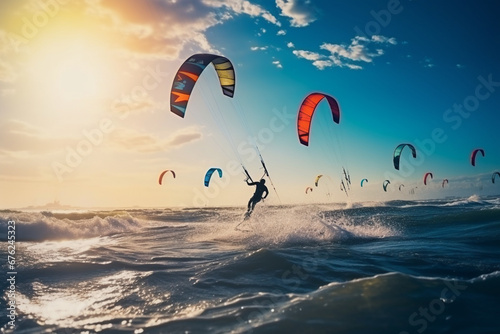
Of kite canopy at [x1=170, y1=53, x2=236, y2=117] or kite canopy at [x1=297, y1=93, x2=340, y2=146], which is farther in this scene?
kite canopy at [x1=297, y1=93, x2=340, y2=146]

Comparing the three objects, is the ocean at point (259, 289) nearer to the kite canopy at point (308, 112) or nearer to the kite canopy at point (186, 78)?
the kite canopy at point (186, 78)

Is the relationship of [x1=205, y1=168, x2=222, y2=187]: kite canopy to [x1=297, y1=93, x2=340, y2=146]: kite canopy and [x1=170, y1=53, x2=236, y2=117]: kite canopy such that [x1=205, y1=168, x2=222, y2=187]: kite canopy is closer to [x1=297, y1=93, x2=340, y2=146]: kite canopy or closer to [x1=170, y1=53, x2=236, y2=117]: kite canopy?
[x1=297, y1=93, x2=340, y2=146]: kite canopy

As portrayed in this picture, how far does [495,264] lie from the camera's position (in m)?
6.84

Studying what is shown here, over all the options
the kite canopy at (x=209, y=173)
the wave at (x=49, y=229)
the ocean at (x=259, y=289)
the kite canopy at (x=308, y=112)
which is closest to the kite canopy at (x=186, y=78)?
the kite canopy at (x=308, y=112)

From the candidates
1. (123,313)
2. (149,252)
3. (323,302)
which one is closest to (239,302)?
(323,302)

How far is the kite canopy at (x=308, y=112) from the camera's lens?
14.2 m

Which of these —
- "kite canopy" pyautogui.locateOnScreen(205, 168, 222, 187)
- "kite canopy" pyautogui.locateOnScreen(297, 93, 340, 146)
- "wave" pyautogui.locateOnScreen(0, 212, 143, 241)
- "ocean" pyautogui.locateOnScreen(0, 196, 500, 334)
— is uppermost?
"kite canopy" pyautogui.locateOnScreen(297, 93, 340, 146)

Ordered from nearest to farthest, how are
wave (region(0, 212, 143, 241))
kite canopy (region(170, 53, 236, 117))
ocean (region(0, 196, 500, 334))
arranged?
ocean (region(0, 196, 500, 334)) → kite canopy (region(170, 53, 236, 117)) → wave (region(0, 212, 143, 241))

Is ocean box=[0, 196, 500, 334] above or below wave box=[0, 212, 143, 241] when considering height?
above

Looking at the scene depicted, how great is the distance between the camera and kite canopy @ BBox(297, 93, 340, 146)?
14203mm

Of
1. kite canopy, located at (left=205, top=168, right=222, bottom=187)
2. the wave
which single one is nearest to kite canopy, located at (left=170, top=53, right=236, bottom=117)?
the wave

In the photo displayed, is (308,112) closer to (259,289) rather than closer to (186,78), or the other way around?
(186,78)

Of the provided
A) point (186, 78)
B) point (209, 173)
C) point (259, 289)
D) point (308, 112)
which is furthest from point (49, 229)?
point (259, 289)

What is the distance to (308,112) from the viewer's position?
1443cm
